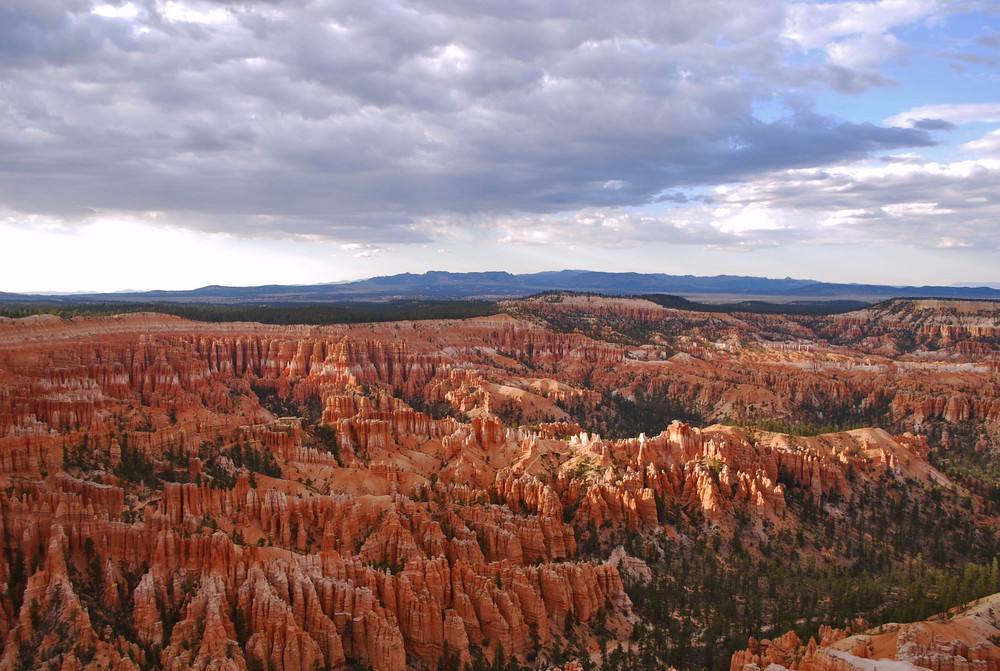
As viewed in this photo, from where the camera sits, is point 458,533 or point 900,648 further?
point 458,533

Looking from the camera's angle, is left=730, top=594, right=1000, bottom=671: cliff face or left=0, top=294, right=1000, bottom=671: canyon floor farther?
left=0, top=294, right=1000, bottom=671: canyon floor

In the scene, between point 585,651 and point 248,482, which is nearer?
point 585,651

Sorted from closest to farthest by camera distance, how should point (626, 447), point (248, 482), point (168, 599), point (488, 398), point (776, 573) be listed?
point (168, 599), point (248, 482), point (776, 573), point (626, 447), point (488, 398)

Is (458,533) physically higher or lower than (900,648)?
lower

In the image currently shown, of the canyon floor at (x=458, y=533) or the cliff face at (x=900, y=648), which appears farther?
the canyon floor at (x=458, y=533)

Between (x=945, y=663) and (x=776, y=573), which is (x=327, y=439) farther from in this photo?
(x=945, y=663)

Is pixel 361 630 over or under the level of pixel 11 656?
under

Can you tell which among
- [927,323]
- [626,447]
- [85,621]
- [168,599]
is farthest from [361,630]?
[927,323]

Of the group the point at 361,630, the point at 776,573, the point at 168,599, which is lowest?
the point at 776,573
